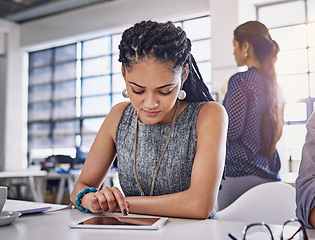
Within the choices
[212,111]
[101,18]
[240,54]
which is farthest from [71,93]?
[212,111]

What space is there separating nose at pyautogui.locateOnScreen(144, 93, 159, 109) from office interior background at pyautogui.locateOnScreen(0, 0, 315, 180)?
4.49 m

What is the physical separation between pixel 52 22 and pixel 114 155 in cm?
800

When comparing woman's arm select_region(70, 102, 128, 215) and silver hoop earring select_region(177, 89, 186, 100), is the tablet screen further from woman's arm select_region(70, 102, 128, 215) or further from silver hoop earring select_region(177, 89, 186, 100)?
silver hoop earring select_region(177, 89, 186, 100)

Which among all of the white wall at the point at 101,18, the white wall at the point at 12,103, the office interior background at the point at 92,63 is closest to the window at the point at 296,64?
the office interior background at the point at 92,63

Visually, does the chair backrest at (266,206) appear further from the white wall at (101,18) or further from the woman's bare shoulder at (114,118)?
the white wall at (101,18)

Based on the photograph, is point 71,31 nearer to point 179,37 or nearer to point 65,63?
point 65,63

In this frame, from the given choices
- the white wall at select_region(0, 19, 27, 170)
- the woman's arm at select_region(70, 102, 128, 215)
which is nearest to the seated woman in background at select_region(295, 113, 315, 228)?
the woman's arm at select_region(70, 102, 128, 215)

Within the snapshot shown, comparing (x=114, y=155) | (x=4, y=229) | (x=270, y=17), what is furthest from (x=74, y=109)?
(x=4, y=229)

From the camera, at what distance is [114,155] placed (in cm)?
151

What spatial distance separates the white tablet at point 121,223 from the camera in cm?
85

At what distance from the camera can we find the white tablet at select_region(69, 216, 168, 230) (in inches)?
33.3

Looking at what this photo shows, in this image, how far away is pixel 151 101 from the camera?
1.20m

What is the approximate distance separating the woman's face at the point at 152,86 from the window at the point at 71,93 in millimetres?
6746

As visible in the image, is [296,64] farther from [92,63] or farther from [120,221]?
[120,221]
